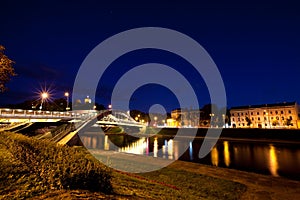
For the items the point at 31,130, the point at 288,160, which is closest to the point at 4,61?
the point at 288,160

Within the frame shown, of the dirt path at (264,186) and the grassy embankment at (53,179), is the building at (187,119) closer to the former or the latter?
the dirt path at (264,186)

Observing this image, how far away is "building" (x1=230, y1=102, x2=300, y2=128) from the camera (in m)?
74.1

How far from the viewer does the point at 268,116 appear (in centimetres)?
8125

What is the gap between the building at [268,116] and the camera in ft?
243

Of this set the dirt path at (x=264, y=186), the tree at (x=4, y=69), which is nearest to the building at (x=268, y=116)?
the dirt path at (x=264, y=186)

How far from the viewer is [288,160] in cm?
2617

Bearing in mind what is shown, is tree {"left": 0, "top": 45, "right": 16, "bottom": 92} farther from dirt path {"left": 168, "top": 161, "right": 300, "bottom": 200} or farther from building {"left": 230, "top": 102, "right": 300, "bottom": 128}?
building {"left": 230, "top": 102, "right": 300, "bottom": 128}

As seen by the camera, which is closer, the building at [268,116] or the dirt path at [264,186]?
the dirt path at [264,186]

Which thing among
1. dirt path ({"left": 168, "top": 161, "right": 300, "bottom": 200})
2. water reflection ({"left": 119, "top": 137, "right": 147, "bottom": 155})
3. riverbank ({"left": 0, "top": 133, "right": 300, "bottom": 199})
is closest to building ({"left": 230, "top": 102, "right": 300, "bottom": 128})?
water reflection ({"left": 119, "top": 137, "right": 147, "bottom": 155})

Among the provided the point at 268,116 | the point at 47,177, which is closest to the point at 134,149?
the point at 47,177

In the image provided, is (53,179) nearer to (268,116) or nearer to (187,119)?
(268,116)

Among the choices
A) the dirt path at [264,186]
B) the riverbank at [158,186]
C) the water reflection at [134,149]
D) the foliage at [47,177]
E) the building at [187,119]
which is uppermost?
the building at [187,119]

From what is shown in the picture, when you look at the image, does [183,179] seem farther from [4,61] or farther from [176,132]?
[176,132]

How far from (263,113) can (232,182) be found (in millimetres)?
85457
